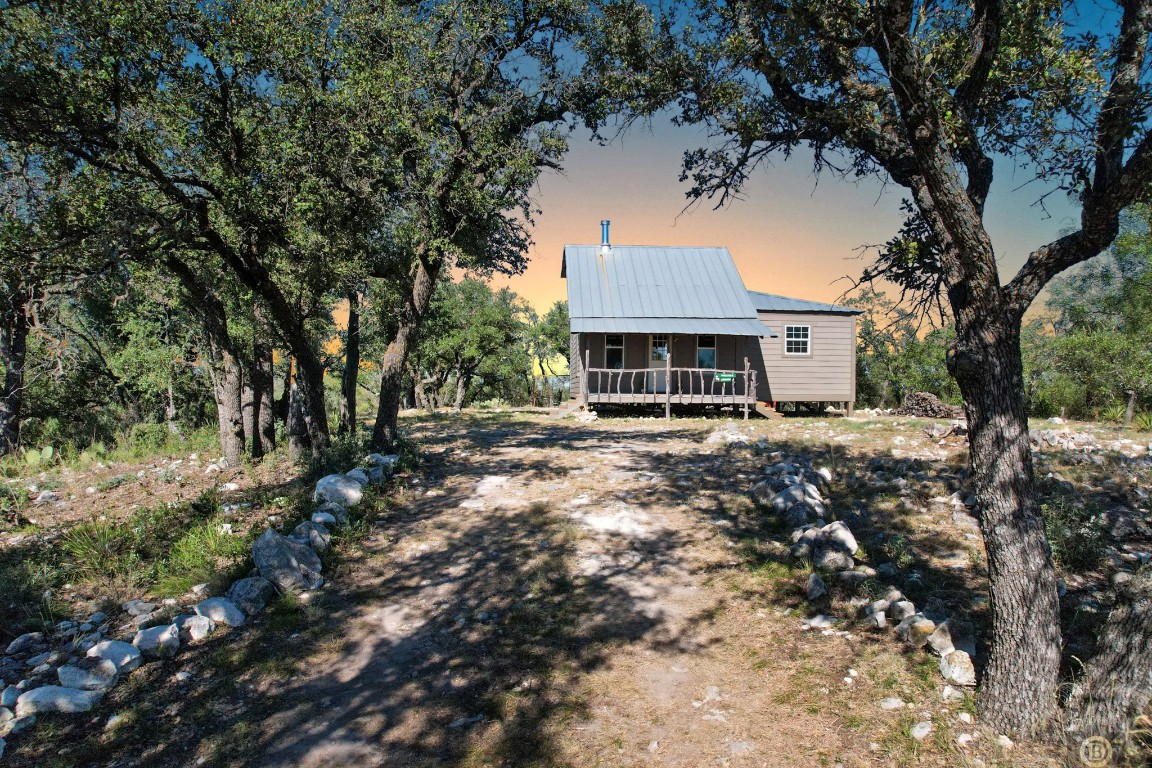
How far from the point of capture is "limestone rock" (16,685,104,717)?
362cm

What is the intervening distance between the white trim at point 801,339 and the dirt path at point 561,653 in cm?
1486

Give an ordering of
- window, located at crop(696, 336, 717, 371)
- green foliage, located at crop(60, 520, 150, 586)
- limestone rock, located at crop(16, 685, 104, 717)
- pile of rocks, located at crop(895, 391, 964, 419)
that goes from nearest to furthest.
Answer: limestone rock, located at crop(16, 685, 104, 717), green foliage, located at crop(60, 520, 150, 586), pile of rocks, located at crop(895, 391, 964, 419), window, located at crop(696, 336, 717, 371)

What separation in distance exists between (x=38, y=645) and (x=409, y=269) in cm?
743

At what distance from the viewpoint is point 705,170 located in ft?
20.6

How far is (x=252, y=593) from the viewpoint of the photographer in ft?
16.6

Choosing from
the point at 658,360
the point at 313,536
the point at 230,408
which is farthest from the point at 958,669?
the point at 658,360

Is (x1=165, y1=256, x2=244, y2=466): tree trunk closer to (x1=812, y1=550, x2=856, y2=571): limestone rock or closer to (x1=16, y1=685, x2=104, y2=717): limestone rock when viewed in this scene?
(x1=16, y1=685, x2=104, y2=717): limestone rock

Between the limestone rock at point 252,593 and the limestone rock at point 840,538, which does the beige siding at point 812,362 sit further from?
the limestone rock at point 252,593

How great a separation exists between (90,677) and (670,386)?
17.0 meters

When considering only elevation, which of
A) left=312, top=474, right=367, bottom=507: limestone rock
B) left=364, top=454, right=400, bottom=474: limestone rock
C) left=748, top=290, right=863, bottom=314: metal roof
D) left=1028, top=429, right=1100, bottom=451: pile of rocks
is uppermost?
left=748, top=290, right=863, bottom=314: metal roof

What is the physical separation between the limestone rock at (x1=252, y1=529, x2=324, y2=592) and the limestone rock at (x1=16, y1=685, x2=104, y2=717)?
1604mm

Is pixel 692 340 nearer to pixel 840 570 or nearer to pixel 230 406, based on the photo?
pixel 230 406

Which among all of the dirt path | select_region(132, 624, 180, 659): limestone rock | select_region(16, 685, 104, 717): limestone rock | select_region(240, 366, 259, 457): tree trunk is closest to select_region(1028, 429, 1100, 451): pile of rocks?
the dirt path

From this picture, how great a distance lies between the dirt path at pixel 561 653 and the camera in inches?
135
